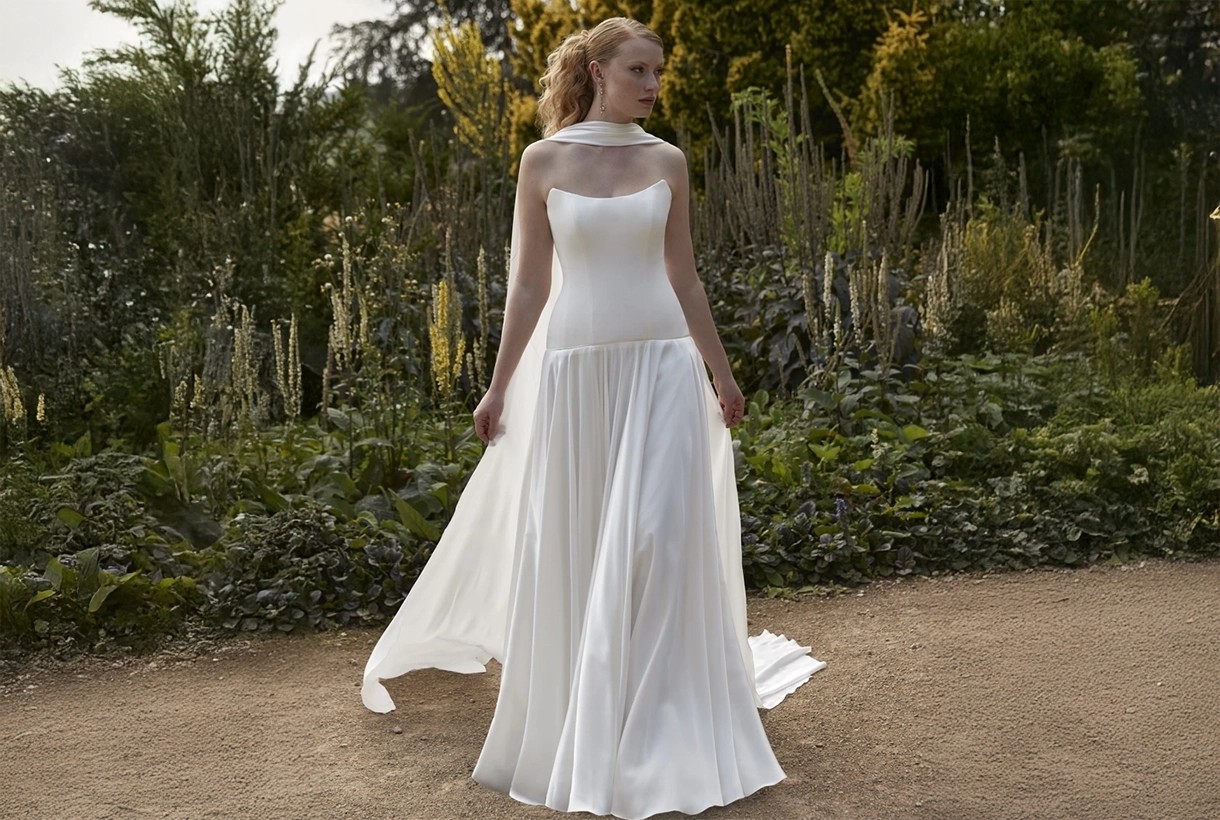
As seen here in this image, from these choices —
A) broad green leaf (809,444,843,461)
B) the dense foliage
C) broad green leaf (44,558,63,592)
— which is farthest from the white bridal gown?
broad green leaf (809,444,843,461)

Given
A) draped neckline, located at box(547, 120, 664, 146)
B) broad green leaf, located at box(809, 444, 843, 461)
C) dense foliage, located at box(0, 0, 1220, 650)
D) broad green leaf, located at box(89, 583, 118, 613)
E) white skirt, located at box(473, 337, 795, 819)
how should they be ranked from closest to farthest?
1. white skirt, located at box(473, 337, 795, 819)
2. draped neckline, located at box(547, 120, 664, 146)
3. broad green leaf, located at box(89, 583, 118, 613)
4. dense foliage, located at box(0, 0, 1220, 650)
5. broad green leaf, located at box(809, 444, 843, 461)

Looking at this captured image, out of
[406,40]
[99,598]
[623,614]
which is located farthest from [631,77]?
[406,40]

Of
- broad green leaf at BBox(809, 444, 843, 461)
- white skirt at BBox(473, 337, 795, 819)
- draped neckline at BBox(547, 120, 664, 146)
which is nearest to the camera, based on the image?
white skirt at BBox(473, 337, 795, 819)

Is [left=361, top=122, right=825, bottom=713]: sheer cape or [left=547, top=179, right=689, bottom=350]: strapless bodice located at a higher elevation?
[left=547, top=179, right=689, bottom=350]: strapless bodice

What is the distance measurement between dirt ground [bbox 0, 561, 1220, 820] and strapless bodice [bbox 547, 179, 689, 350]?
105 centimetres

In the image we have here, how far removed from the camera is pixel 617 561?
9.07 ft

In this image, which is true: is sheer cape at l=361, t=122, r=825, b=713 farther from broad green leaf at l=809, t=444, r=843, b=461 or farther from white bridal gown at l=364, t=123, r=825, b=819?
broad green leaf at l=809, t=444, r=843, b=461

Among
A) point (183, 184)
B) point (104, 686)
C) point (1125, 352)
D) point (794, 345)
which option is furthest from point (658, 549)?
point (183, 184)

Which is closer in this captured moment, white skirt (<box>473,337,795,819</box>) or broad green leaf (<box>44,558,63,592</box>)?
white skirt (<box>473,337,795,819</box>)

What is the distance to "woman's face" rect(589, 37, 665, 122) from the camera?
286 centimetres

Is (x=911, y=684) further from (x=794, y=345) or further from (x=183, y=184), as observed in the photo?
(x=183, y=184)

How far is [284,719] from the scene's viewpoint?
11.1 feet

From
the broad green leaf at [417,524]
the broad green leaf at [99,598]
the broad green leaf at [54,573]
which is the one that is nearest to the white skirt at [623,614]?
the broad green leaf at [417,524]

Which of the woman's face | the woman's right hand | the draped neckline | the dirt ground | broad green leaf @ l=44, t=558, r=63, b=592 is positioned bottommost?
the dirt ground
